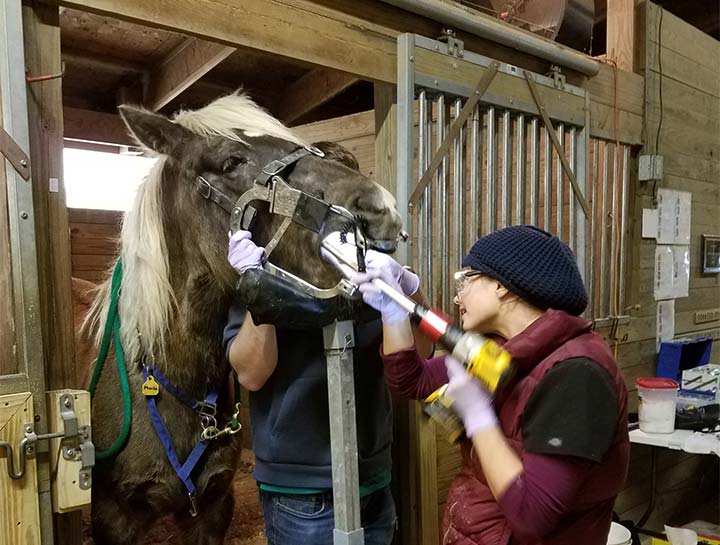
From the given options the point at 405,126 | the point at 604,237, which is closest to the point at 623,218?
the point at 604,237

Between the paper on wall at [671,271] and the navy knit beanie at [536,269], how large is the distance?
2.33 metres

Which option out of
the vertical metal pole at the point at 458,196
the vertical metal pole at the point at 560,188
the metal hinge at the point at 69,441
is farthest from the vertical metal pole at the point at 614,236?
the metal hinge at the point at 69,441

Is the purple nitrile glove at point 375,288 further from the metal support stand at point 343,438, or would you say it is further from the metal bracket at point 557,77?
the metal bracket at point 557,77

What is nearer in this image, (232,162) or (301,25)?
(232,162)

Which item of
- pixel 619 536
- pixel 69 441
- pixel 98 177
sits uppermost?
pixel 98 177

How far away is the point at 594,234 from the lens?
2615 mm

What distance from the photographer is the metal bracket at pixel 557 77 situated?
2.30 metres

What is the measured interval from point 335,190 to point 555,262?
472 mm

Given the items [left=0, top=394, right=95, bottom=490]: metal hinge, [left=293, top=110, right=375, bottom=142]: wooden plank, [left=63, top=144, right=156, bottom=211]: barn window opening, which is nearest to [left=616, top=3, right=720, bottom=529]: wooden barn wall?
[left=293, top=110, right=375, bottom=142]: wooden plank

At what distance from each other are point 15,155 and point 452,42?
4.62 feet

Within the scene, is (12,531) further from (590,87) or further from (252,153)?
(590,87)

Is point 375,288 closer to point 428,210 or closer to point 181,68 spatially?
point 428,210

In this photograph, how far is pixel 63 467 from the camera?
3.95 feet

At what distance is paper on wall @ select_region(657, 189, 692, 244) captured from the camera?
10.1ft
